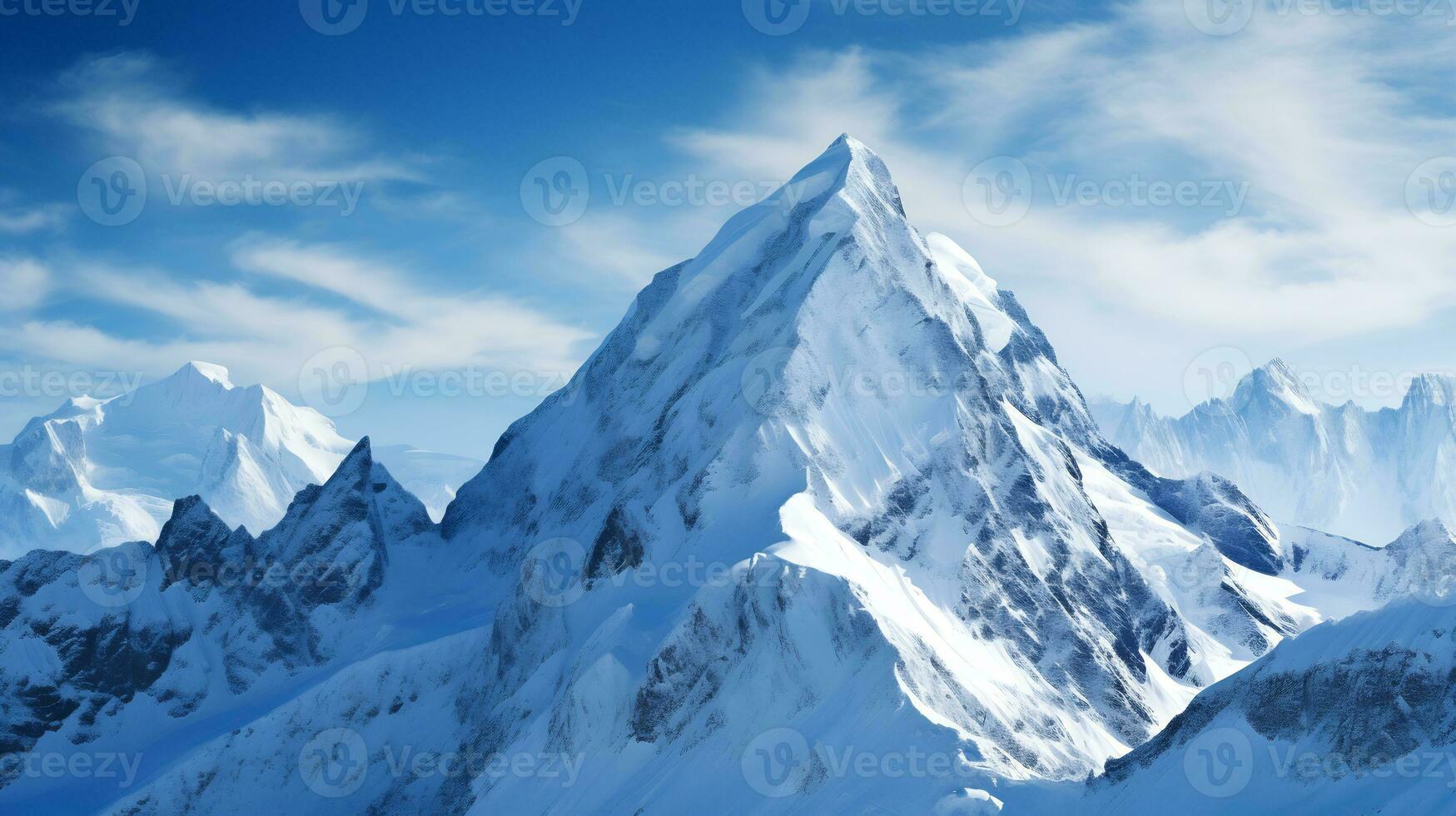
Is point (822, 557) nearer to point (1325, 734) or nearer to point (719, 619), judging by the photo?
point (719, 619)

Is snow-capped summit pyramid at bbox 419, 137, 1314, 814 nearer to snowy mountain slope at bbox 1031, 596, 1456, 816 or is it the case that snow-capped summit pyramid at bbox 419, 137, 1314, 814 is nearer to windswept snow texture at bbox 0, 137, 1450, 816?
windswept snow texture at bbox 0, 137, 1450, 816

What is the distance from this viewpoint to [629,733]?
11981 centimetres

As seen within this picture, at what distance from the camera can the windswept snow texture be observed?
4508 inches

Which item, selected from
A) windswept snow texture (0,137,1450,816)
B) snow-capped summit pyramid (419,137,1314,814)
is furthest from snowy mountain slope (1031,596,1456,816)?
snow-capped summit pyramid (419,137,1314,814)

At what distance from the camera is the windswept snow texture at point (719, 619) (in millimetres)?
114500

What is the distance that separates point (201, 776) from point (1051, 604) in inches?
4258

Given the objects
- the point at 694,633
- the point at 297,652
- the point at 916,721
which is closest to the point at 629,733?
the point at 694,633

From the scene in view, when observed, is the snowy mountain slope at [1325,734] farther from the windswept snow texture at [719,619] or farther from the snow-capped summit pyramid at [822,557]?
the snow-capped summit pyramid at [822,557]

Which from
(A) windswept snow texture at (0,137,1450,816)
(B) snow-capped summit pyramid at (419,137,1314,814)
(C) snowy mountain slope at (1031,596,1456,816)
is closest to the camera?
(C) snowy mountain slope at (1031,596,1456,816)

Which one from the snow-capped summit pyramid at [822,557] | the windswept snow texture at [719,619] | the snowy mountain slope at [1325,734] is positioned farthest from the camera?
the snow-capped summit pyramid at [822,557]

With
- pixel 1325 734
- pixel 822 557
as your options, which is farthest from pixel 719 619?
pixel 1325 734

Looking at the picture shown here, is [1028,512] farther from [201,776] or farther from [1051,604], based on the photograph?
[201,776]

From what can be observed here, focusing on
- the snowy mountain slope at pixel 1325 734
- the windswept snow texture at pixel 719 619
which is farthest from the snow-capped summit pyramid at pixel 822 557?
the snowy mountain slope at pixel 1325 734

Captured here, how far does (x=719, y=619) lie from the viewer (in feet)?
394
